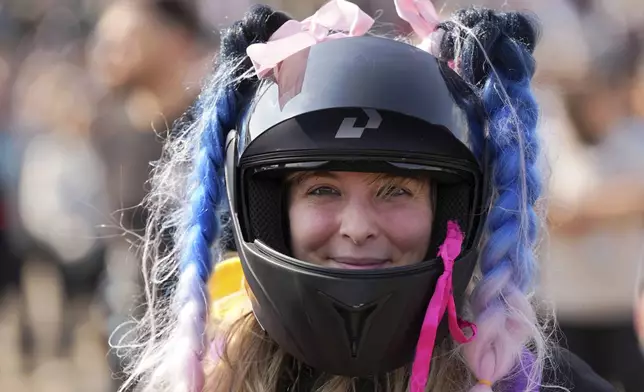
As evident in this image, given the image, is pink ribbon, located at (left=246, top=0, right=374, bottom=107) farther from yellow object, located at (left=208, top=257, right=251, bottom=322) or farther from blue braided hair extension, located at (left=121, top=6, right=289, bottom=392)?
yellow object, located at (left=208, top=257, right=251, bottom=322)

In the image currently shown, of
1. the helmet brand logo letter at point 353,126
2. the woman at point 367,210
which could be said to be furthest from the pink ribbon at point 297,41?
the helmet brand logo letter at point 353,126

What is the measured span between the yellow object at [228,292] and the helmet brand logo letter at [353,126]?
44cm

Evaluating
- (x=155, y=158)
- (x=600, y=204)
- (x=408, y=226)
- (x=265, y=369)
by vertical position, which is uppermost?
(x=408, y=226)

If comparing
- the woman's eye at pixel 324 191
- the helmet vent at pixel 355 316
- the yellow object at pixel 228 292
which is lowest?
the yellow object at pixel 228 292

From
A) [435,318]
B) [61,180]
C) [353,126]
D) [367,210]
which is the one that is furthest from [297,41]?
[61,180]

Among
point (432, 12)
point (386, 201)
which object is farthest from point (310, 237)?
point (432, 12)

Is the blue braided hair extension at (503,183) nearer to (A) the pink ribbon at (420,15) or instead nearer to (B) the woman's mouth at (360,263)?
(A) the pink ribbon at (420,15)

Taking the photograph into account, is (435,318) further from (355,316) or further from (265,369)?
(265,369)

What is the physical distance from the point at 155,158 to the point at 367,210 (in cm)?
166

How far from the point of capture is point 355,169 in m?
1.44

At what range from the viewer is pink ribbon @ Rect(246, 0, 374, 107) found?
1.50m

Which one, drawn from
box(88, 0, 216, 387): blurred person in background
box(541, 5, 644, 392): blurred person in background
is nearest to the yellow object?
box(88, 0, 216, 387): blurred person in background

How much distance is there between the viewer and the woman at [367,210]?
1419mm

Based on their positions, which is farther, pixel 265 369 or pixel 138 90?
pixel 138 90
